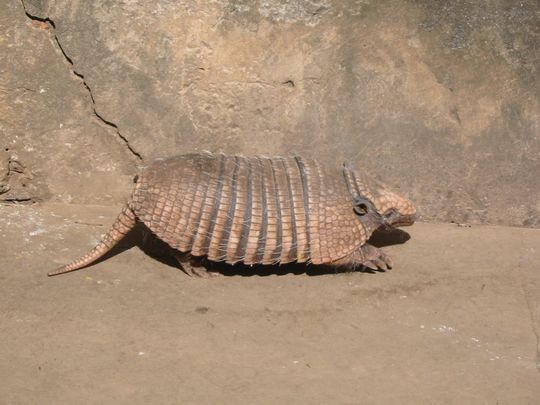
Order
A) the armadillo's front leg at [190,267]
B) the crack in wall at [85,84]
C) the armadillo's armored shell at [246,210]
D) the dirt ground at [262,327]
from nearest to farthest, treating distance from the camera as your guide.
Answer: the dirt ground at [262,327] → the armadillo's armored shell at [246,210] → the armadillo's front leg at [190,267] → the crack in wall at [85,84]

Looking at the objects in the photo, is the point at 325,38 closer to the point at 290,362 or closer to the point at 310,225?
the point at 310,225

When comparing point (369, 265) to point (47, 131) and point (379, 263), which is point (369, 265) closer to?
point (379, 263)

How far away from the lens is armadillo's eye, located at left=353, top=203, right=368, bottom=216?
496 cm

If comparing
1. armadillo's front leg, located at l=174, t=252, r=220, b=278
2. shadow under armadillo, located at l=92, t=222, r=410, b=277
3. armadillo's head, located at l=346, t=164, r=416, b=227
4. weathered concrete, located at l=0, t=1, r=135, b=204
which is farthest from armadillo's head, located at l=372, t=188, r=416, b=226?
weathered concrete, located at l=0, t=1, r=135, b=204

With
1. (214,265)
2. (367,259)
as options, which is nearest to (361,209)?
(367,259)

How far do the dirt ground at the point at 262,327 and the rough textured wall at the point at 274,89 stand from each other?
20.2 inches

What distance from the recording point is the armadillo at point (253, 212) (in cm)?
468

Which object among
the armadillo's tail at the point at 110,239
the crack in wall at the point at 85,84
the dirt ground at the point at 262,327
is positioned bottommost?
the dirt ground at the point at 262,327

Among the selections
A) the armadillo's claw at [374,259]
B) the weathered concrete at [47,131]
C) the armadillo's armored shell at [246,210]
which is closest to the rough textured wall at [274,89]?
the weathered concrete at [47,131]

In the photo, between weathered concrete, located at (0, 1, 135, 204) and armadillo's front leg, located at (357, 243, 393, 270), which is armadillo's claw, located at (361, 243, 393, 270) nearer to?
armadillo's front leg, located at (357, 243, 393, 270)

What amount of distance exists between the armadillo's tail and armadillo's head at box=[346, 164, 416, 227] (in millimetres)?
1564

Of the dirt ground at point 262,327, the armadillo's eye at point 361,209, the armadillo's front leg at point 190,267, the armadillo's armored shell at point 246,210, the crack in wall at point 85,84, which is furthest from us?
the crack in wall at point 85,84

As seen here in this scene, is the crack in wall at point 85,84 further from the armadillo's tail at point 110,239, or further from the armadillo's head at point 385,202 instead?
the armadillo's head at point 385,202

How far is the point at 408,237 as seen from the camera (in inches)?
217
